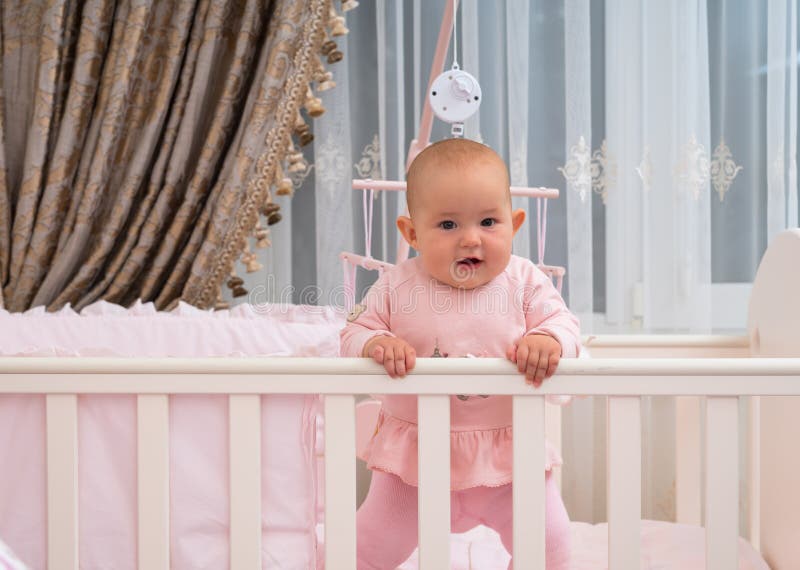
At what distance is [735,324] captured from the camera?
1784 mm

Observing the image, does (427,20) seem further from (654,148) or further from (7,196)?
(7,196)

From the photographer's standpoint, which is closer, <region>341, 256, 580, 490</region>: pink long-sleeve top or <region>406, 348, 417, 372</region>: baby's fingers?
<region>406, 348, 417, 372</region>: baby's fingers

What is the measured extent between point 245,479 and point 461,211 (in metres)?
0.41

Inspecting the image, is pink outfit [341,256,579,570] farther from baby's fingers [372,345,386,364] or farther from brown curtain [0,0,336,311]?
brown curtain [0,0,336,311]

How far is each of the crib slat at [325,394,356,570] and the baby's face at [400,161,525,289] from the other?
22cm

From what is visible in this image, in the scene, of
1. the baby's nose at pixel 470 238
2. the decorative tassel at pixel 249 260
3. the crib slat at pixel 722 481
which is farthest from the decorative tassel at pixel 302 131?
the crib slat at pixel 722 481

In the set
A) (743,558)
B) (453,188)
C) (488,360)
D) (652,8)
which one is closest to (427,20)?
(652,8)

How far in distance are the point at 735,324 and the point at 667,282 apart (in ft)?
0.66

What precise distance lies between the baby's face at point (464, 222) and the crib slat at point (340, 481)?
0.22 meters

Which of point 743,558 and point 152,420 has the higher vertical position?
point 152,420

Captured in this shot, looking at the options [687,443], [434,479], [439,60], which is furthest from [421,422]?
[687,443]

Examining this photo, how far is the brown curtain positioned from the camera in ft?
5.47

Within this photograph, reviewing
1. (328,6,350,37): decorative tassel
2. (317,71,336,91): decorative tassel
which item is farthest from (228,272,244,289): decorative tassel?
(328,6,350,37): decorative tassel

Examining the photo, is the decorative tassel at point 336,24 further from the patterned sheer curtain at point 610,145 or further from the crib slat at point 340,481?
the crib slat at point 340,481
